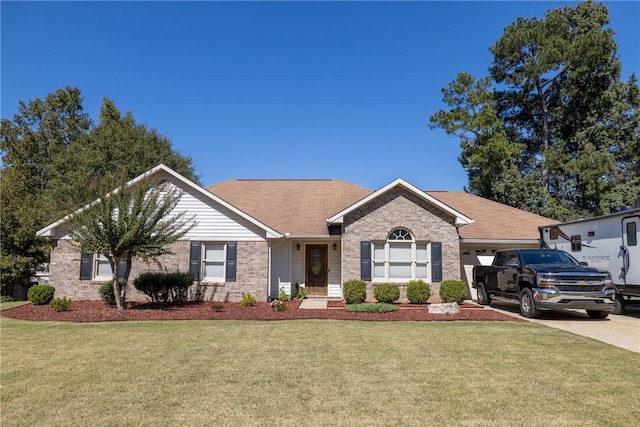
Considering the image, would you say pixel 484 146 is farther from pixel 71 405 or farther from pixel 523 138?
pixel 71 405

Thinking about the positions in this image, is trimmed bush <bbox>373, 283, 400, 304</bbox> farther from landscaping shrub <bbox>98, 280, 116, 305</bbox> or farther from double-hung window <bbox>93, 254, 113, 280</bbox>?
double-hung window <bbox>93, 254, 113, 280</bbox>

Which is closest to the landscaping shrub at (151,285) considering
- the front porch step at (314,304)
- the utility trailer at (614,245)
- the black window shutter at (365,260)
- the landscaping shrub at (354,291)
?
the front porch step at (314,304)

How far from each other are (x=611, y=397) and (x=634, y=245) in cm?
901

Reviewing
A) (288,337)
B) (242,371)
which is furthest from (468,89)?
(242,371)

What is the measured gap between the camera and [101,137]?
29344mm

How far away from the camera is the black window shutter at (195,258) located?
51.9 ft

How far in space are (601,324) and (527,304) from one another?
1896 millimetres

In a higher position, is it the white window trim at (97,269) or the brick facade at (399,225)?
the brick facade at (399,225)

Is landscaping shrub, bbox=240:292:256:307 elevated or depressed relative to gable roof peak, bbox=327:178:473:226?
depressed

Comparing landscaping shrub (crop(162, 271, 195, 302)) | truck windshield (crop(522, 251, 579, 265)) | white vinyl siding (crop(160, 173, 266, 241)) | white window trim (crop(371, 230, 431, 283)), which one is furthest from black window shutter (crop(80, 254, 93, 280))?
truck windshield (crop(522, 251, 579, 265))

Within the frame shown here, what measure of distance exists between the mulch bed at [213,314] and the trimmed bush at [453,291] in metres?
1.04

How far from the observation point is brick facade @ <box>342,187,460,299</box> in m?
16.2

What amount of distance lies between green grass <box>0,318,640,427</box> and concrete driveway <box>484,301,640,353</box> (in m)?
0.77

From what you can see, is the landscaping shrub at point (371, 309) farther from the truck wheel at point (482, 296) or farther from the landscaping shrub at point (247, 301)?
the truck wheel at point (482, 296)
